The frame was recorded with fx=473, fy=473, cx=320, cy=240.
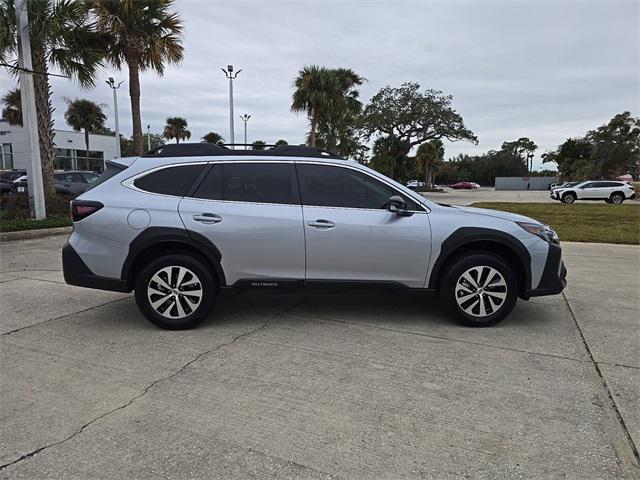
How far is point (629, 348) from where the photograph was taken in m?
4.25

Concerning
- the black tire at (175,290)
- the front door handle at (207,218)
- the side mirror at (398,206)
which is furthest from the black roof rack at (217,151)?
the black tire at (175,290)

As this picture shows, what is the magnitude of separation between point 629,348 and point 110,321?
5035 mm

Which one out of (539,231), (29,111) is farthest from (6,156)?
(539,231)

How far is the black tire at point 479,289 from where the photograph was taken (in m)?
4.60

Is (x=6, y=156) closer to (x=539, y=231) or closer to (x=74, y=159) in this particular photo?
(x=74, y=159)

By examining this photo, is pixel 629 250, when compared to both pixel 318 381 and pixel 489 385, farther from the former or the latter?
pixel 318 381

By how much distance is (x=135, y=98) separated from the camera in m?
16.5

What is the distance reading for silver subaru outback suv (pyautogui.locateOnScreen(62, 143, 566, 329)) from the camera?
178 inches

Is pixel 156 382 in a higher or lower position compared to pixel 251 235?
lower

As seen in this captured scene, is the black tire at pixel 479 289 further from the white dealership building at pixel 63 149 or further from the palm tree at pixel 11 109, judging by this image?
the white dealership building at pixel 63 149

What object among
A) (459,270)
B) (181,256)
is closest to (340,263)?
(459,270)

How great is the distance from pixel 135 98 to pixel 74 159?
4660 cm

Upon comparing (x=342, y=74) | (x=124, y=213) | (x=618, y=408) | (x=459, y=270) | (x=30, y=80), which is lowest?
(x=618, y=408)

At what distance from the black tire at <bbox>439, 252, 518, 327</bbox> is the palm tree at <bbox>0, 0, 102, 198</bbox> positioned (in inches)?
489
